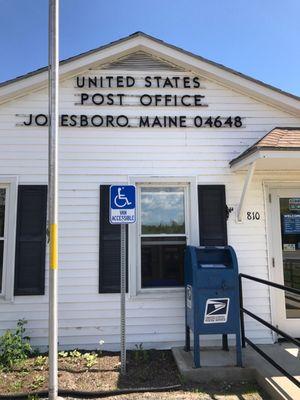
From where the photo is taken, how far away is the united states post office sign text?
6.23 metres

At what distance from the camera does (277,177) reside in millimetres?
6262

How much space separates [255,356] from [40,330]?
121 inches

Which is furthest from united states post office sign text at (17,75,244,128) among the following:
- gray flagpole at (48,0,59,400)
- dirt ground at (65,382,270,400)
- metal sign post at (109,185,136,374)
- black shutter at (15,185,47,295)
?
dirt ground at (65,382,270,400)

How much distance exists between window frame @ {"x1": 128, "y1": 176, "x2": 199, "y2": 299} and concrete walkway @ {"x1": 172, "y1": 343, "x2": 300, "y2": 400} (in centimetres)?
96

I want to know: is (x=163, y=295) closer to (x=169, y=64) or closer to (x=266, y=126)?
(x=266, y=126)

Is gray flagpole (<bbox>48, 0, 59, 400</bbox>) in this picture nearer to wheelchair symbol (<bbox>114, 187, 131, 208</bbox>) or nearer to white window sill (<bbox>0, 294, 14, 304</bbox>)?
wheelchair symbol (<bbox>114, 187, 131, 208</bbox>)

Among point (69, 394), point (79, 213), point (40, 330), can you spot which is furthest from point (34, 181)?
point (69, 394)

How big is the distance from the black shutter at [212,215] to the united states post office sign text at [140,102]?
3.54ft

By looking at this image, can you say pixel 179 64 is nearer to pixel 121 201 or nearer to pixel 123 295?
pixel 121 201

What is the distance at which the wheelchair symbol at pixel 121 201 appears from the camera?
A: 4.81 metres

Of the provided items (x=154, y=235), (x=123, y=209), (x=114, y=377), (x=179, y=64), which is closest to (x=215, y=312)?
(x=114, y=377)

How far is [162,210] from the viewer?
20.2ft

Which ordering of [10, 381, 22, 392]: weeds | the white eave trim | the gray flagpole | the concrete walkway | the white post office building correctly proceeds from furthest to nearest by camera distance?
the white post office building < the white eave trim < [10, 381, 22, 392]: weeds < the concrete walkway < the gray flagpole

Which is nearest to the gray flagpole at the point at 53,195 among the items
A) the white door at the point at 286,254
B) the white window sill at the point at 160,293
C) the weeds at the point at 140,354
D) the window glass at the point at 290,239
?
the weeds at the point at 140,354
